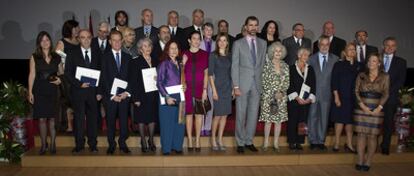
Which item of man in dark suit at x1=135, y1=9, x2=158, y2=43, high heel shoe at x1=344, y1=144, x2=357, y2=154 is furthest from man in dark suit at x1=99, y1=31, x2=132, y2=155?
high heel shoe at x1=344, y1=144, x2=357, y2=154

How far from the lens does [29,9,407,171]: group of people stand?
5021 mm

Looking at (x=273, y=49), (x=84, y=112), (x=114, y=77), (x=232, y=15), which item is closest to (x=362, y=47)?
(x=273, y=49)

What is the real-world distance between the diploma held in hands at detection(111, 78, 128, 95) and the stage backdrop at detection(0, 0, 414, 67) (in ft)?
9.77

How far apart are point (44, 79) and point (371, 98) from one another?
3.71 m

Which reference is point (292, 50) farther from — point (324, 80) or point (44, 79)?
point (44, 79)

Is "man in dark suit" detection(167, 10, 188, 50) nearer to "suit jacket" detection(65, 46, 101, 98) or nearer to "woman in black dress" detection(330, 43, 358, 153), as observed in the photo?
"suit jacket" detection(65, 46, 101, 98)

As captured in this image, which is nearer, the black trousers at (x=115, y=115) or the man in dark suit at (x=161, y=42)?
the black trousers at (x=115, y=115)

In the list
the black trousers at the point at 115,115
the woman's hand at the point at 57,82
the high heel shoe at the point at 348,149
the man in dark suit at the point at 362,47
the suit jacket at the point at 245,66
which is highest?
the man in dark suit at the point at 362,47

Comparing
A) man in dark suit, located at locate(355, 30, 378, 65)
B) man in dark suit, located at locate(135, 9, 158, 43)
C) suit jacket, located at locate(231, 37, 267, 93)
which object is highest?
man in dark suit, located at locate(135, 9, 158, 43)

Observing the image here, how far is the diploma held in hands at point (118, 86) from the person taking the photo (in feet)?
16.5

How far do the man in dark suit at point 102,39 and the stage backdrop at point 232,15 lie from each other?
2.18 m

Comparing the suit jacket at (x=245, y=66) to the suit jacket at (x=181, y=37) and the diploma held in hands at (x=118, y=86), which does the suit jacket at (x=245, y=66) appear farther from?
the diploma held in hands at (x=118, y=86)

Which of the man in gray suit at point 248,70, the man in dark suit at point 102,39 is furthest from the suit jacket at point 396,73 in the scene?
the man in dark suit at point 102,39

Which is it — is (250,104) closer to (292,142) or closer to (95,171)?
(292,142)
